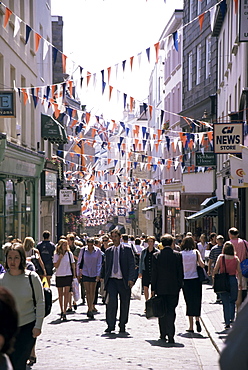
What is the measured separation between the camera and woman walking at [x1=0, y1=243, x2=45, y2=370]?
6.88 meters

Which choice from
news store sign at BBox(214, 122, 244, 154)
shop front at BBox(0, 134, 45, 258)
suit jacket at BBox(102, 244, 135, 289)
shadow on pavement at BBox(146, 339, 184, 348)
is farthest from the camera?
shop front at BBox(0, 134, 45, 258)

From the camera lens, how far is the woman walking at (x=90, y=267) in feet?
47.8

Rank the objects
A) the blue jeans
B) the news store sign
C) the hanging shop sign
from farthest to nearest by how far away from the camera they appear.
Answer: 1. the news store sign
2. the hanging shop sign
3. the blue jeans

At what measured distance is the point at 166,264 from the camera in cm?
1123

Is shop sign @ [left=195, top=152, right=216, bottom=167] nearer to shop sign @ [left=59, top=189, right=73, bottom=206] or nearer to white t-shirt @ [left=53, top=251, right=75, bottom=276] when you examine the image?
shop sign @ [left=59, top=189, right=73, bottom=206]

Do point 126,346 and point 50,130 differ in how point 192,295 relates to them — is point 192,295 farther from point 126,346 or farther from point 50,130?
point 50,130

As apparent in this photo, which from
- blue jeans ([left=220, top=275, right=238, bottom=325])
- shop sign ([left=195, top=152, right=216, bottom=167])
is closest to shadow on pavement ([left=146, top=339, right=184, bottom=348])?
blue jeans ([left=220, top=275, right=238, bottom=325])

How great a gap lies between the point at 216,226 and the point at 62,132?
8.80 m

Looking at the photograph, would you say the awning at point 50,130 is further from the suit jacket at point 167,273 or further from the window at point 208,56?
the suit jacket at point 167,273

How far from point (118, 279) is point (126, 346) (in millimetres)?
1812

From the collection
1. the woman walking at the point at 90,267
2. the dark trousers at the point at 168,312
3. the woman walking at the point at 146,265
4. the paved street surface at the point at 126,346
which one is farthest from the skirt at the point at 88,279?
the dark trousers at the point at 168,312

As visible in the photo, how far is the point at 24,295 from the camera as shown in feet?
22.8

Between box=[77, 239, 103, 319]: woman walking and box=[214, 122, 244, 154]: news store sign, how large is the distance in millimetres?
6629

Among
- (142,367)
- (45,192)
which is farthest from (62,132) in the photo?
(142,367)
